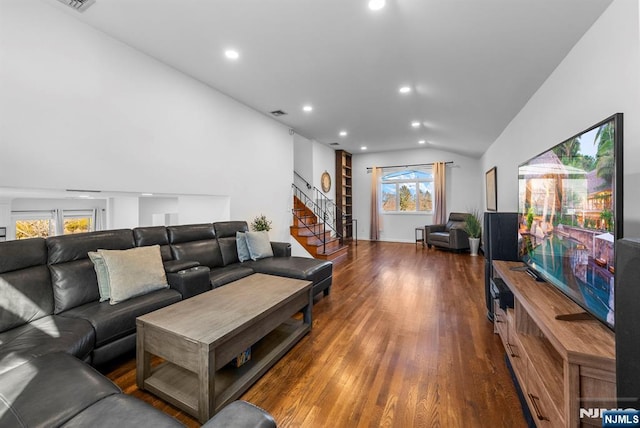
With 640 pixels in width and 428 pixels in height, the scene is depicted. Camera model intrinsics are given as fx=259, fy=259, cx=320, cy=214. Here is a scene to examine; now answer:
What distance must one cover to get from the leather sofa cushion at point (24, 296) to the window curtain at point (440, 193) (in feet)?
25.4

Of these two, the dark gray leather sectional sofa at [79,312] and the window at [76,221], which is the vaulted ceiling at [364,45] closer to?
the dark gray leather sectional sofa at [79,312]

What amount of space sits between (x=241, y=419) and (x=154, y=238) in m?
2.53

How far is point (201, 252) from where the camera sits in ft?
10.5

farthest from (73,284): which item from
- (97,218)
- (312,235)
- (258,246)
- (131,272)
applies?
(312,235)

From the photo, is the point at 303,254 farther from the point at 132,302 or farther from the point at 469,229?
the point at 469,229

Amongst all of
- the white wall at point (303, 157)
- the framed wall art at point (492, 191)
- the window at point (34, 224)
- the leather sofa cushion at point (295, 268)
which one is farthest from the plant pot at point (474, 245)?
the window at point (34, 224)

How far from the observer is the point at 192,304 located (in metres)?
1.99

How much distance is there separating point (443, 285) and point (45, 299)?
4402 millimetres

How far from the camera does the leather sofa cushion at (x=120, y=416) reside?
95 centimetres

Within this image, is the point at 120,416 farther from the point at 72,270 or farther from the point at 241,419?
the point at 72,270

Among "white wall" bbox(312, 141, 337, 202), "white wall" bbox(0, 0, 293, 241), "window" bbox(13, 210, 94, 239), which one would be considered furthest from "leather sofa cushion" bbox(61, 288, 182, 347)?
"white wall" bbox(312, 141, 337, 202)

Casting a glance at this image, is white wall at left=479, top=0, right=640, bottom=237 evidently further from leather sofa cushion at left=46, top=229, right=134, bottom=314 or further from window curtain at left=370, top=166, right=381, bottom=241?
window curtain at left=370, top=166, right=381, bottom=241

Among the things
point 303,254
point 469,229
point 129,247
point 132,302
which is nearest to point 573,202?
point 132,302

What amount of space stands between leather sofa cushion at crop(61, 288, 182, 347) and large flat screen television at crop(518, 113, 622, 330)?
2802mm
